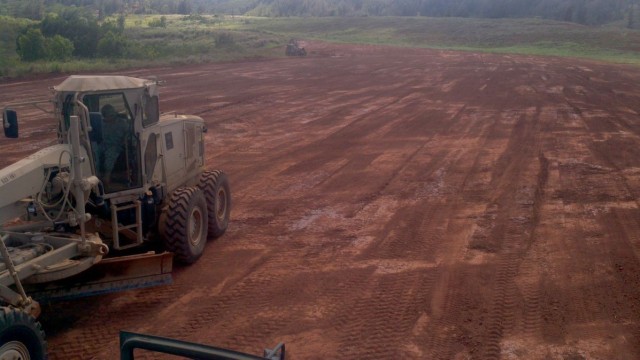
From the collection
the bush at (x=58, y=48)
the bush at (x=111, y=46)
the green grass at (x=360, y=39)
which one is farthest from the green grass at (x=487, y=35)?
the bush at (x=58, y=48)

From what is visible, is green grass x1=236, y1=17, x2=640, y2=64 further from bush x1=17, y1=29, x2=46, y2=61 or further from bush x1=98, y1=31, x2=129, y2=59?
bush x1=17, y1=29, x2=46, y2=61

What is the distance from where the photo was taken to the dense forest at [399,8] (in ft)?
256

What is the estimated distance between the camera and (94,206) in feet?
22.8

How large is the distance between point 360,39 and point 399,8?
63.4m

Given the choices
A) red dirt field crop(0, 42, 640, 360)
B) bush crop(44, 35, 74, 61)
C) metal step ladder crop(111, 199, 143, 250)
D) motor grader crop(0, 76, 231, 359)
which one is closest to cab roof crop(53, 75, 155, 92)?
motor grader crop(0, 76, 231, 359)

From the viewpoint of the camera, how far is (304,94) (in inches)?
1038

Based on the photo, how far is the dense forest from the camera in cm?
7803

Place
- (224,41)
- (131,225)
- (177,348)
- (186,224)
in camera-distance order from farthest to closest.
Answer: (224,41) → (186,224) → (131,225) → (177,348)

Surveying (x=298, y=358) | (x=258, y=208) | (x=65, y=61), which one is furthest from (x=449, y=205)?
(x=65, y=61)

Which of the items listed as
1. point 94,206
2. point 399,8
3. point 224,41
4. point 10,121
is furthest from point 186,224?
point 399,8

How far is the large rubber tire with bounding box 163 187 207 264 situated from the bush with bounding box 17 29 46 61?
2814 centimetres

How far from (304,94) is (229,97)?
327 cm

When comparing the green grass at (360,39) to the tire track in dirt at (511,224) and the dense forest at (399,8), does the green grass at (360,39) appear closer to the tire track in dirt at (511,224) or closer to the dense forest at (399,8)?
the dense forest at (399,8)

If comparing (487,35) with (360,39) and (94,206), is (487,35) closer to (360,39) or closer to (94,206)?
(360,39)
